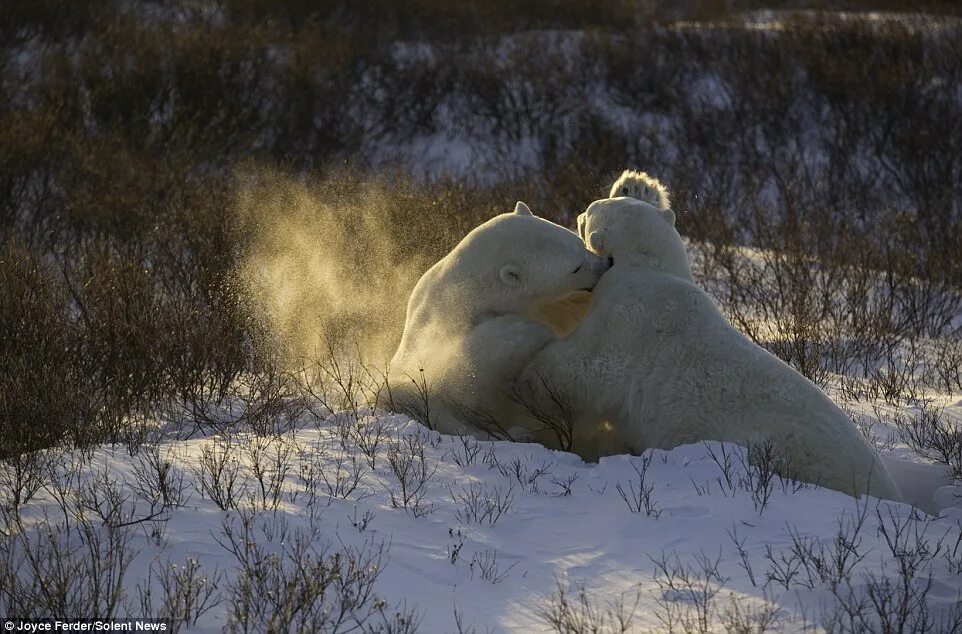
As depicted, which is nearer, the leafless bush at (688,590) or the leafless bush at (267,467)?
the leafless bush at (688,590)

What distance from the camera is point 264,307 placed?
802 centimetres

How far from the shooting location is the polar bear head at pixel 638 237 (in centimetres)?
480

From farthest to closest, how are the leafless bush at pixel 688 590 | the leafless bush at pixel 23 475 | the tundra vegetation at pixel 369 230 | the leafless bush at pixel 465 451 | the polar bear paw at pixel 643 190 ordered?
the polar bear paw at pixel 643 190
the leafless bush at pixel 465 451
the leafless bush at pixel 23 475
the tundra vegetation at pixel 369 230
the leafless bush at pixel 688 590

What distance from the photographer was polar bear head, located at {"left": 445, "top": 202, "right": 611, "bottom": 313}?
477cm

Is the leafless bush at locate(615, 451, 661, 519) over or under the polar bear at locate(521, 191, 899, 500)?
under

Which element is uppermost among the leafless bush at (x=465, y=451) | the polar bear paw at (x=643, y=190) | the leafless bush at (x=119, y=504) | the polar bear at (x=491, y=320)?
the polar bear paw at (x=643, y=190)

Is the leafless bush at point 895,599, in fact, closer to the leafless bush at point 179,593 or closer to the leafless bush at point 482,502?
the leafless bush at point 482,502

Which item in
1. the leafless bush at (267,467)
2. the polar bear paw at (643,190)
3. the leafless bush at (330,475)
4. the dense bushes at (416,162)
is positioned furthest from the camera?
the dense bushes at (416,162)

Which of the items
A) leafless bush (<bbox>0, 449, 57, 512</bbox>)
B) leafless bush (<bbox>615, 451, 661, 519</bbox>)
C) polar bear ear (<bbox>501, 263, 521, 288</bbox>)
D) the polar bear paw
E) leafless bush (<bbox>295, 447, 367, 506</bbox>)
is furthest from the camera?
the polar bear paw

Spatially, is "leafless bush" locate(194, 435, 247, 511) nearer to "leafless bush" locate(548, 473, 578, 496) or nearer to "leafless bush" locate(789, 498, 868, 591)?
"leafless bush" locate(548, 473, 578, 496)

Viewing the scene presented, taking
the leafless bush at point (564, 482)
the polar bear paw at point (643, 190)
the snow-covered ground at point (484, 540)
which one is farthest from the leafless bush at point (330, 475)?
the polar bear paw at point (643, 190)

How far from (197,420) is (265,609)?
8.69 feet

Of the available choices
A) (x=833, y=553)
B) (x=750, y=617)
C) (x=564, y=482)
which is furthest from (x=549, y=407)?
(x=750, y=617)

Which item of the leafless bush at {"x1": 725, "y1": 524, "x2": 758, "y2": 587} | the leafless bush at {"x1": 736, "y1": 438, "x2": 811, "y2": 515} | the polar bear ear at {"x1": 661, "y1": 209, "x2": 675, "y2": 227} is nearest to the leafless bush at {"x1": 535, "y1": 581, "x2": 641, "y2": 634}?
the leafless bush at {"x1": 725, "y1": 524, "x2": 758, "y2": 587}
